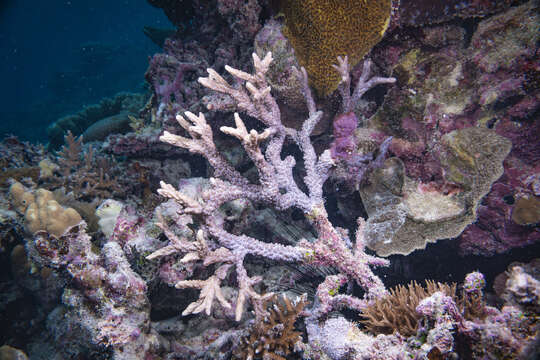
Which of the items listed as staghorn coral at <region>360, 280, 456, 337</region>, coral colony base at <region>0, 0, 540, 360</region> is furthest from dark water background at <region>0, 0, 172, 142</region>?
staghorn coral at <region>360, 280, 456, 337</region>

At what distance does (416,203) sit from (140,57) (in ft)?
131

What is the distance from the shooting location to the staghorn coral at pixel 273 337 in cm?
239

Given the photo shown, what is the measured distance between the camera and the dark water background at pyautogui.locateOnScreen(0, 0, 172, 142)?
3052 cm

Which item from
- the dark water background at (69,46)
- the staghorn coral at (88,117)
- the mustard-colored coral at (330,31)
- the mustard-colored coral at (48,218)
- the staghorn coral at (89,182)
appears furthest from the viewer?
the dark water background at (69,46)

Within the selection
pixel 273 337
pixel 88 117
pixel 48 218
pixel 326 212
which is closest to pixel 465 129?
pixel 326 212

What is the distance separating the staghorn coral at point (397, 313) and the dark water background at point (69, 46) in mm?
35140

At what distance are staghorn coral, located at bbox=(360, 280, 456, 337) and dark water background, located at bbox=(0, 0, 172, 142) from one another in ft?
115

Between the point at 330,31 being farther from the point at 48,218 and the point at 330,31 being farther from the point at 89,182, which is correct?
the point at 89,182

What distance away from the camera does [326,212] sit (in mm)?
2889

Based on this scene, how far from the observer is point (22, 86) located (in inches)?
2133

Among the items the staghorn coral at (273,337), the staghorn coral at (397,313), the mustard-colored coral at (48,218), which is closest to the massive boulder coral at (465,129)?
the staghorn coral at (397,313)

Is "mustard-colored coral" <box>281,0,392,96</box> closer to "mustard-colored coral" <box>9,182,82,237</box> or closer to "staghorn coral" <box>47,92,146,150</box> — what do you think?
"mustard-colored coral" <box>9,182,82,237</box>

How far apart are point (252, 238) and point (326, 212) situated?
2.93ft

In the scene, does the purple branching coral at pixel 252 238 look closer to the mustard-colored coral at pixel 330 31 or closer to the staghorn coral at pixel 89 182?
the mustard-colored coral at pixel 330 31
